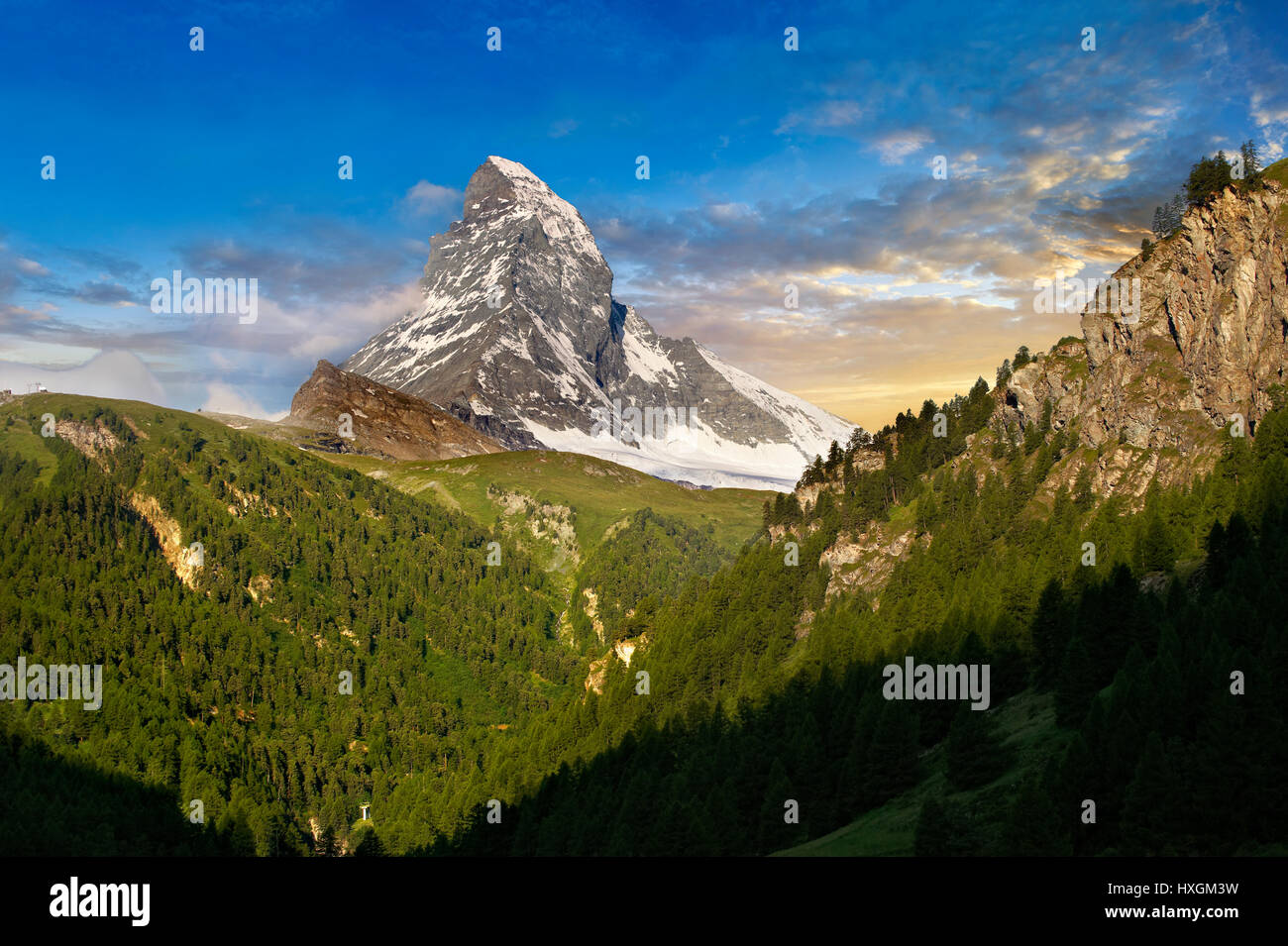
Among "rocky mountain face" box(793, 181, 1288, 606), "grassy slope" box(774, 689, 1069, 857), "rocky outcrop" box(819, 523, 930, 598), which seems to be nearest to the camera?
"grassy slope" box(774, 689, 1069, 857)

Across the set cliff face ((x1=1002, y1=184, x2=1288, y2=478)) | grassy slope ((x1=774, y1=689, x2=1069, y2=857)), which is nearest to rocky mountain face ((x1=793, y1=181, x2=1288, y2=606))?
cliff face ((x1=1002, y1=184, x2=1288, y2=478))

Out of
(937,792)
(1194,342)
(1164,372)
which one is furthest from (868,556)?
(937,792)

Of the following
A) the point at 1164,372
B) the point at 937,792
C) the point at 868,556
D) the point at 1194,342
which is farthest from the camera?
the point at 868,556

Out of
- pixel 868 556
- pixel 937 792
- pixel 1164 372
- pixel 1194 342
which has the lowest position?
pixel 937 792

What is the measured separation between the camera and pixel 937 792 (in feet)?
253

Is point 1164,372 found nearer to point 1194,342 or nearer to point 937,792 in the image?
A: point 1194,342

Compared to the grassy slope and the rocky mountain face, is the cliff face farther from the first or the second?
the grassy slope

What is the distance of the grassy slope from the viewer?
70.6 metres

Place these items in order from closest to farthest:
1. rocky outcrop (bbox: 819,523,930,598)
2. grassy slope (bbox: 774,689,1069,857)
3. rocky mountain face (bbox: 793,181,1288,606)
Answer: grassy slope (bbox: 774,689,1069,857) → rocky mountain face (bbox: 793,181,1288,606) → rocky outcrop (bbox: 819,523,930,598)

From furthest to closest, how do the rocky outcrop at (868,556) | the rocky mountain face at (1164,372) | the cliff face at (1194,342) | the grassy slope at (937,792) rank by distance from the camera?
the rocky outcrop at (868,556)
the cliff face at (1194,342)
the rocky mountain face at (1164,372)
the grassy slope at (937,792)

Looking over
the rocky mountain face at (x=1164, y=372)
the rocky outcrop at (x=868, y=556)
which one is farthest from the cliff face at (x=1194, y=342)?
the rocky outcrop at (x=868, y=556)

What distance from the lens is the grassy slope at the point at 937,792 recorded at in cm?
7056

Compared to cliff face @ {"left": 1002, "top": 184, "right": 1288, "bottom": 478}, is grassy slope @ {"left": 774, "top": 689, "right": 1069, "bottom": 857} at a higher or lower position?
lower

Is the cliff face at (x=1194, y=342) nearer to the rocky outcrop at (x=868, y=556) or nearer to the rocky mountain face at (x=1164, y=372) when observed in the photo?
the rocky mountain face at (x=1164, y=372)
